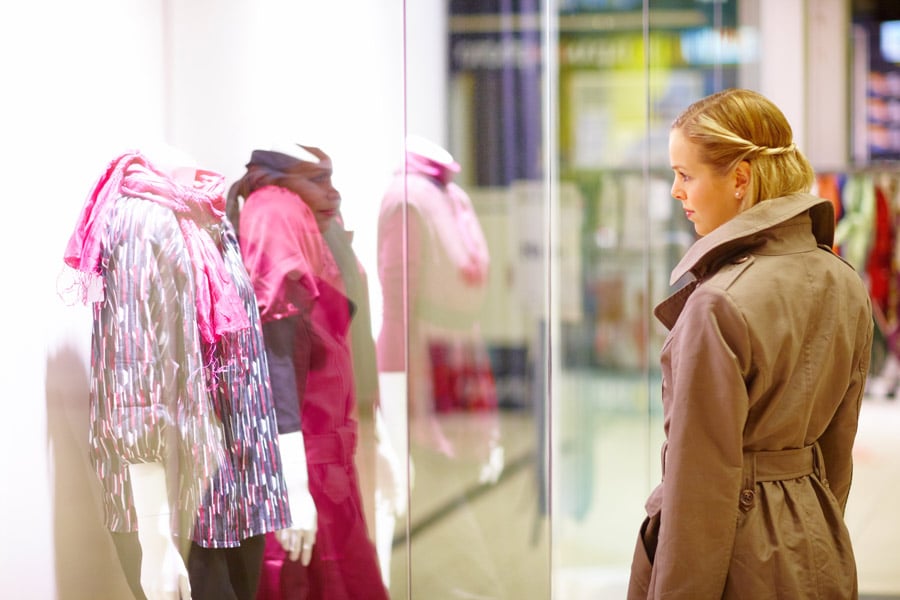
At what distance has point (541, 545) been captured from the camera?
7.93ft

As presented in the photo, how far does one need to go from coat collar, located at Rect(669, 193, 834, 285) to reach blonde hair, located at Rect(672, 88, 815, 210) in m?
0.03

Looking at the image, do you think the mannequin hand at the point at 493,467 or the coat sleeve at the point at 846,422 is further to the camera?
the mannequin hand at the point at 493,467

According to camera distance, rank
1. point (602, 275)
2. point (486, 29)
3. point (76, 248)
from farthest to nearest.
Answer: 1. point (602, 275)
2. point (486, 29)
3. point (76, 248)

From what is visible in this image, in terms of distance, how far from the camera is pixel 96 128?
202cm

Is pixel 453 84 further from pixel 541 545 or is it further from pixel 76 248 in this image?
pixel 541 545

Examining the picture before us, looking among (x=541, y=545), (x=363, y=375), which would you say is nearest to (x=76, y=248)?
(x=363, y=375)

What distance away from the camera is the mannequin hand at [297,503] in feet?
6.88

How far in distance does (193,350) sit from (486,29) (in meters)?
1.05

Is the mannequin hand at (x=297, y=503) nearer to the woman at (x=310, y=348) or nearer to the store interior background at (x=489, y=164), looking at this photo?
the woman at (x=310, y=348)

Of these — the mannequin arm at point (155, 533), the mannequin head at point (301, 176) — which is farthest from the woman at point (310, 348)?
the mannequin arm at point (155, 533)

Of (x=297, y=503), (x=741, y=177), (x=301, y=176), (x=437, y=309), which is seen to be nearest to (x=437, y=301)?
(x=437, y=309)

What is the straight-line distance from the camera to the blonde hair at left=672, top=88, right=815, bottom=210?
1467 millimetres

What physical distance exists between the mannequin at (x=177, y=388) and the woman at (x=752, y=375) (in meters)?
0.91

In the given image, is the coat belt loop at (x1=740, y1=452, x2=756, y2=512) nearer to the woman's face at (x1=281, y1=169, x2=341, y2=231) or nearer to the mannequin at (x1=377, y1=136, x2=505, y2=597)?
the mannequin at (x1=377, y1=136, x2=505, y2=597)
